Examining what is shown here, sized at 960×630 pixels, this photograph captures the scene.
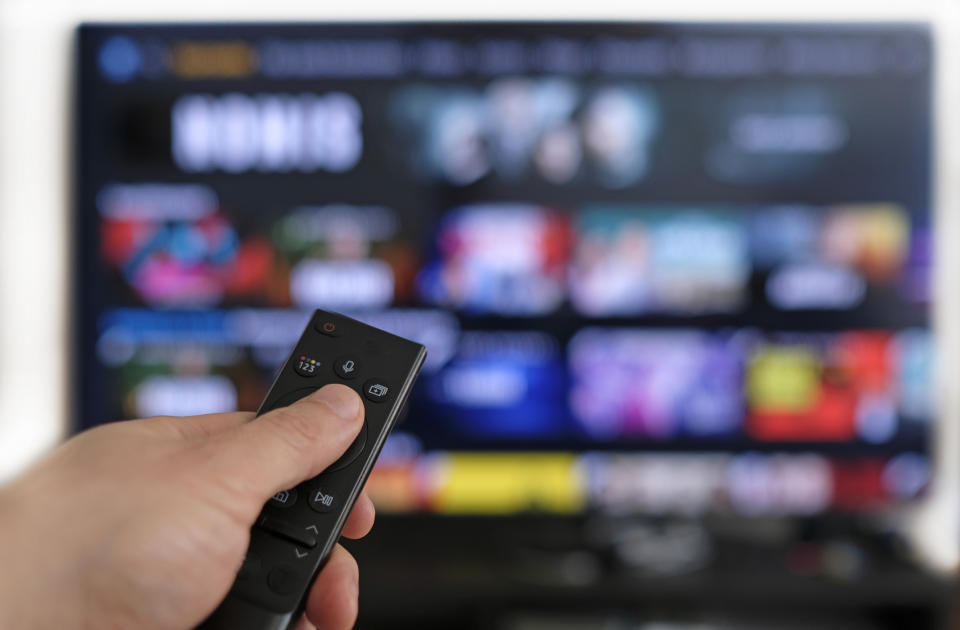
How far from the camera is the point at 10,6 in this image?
4.63 ft

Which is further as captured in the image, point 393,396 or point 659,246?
point 659,246

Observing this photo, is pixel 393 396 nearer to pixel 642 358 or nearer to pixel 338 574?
pixel 338 574

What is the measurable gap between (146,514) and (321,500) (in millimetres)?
125

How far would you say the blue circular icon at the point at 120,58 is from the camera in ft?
4.59

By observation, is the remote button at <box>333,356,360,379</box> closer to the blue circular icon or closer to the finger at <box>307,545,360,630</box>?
the finger at <box>307,545,360,630</box>

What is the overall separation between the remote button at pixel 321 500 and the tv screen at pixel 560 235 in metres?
0.81

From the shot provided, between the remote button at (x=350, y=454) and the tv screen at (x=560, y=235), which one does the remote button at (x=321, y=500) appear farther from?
the tv screen at (x=560, y=235)

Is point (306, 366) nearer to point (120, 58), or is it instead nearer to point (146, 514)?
point (146, 514)

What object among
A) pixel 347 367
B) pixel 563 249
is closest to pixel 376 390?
Result: pixel 347 367

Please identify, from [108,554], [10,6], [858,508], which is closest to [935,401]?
[858,508]

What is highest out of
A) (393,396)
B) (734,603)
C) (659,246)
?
(659,246)

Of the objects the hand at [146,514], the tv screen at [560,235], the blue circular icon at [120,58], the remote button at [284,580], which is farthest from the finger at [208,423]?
the blue circular icon at [120,58]

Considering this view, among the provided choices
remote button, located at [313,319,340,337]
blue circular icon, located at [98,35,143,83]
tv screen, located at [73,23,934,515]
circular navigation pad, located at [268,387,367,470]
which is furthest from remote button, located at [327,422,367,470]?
blue circular icon, located at [98,35,143,83]

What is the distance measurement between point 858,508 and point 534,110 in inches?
38.6
